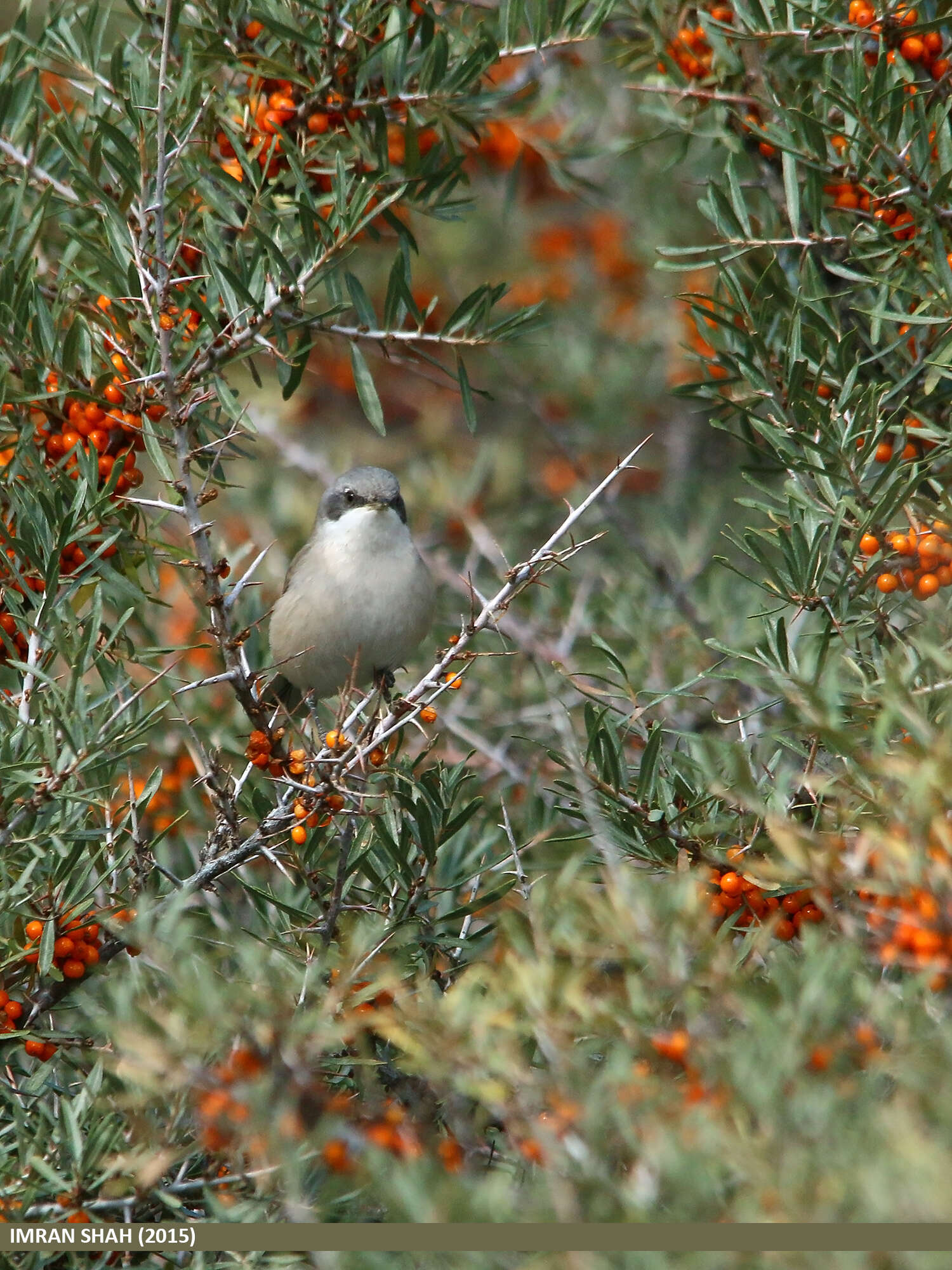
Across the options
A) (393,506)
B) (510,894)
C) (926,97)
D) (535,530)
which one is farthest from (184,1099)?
(535,530)

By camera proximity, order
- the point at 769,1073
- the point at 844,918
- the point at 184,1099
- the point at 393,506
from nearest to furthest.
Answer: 1. the point at 769,1073
2. the point at 844,918
3. the point at 184,1099
4. the point at 393,506

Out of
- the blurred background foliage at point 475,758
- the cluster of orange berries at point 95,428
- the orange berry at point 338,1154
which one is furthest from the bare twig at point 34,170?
the orange berry at point 338,1154

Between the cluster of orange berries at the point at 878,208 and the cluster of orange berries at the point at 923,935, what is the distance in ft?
5.73

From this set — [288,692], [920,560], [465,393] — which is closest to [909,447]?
[920,560]

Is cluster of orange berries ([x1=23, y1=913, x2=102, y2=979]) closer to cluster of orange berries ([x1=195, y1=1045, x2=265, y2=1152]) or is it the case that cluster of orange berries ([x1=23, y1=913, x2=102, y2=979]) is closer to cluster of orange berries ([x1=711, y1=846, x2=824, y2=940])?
cluster of orange berries ([x1=195, y1=1045, x2=265, y2=1152])

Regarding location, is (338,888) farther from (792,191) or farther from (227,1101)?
(792,191)

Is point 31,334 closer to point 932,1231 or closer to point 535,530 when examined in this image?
point 932,1231

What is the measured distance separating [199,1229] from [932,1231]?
1.27 m

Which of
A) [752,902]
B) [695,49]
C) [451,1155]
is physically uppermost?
[695,49]

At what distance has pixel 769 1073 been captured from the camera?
1.56 metres

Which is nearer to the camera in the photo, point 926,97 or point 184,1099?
point 184,1099

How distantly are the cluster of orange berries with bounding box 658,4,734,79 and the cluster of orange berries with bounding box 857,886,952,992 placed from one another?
100 inches

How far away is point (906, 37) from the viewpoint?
114 inches

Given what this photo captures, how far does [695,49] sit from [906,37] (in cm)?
77
